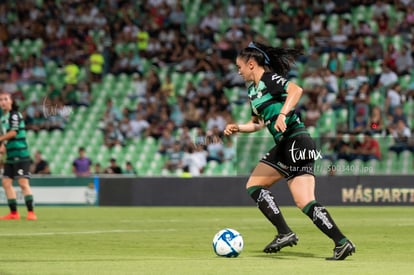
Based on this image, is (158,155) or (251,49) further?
(158,155)

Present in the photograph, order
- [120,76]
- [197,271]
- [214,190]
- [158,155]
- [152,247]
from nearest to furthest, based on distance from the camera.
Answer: [197,271]
[152,247]
[214,190]
[158,155]
[120,76]

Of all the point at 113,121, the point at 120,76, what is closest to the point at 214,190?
the point at 113,121

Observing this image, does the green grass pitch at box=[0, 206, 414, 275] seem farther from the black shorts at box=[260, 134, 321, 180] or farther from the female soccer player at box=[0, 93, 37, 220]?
the black shorts at box=[260, 134, 321, 180]

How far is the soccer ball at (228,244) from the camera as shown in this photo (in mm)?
11172

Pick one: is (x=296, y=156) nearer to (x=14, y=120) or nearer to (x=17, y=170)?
(x=14, y=120)

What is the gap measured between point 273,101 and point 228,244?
171 centimetres

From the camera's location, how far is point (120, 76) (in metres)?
32.1

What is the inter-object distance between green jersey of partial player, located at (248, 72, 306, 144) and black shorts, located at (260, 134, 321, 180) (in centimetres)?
10

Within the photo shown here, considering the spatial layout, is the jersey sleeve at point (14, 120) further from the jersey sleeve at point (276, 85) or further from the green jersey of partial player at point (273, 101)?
Answer: the jersey sleeve at point (276, 85)

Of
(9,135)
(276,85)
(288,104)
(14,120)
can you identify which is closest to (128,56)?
(14,120)

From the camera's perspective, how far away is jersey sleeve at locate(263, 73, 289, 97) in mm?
11297

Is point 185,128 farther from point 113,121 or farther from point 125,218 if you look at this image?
point 125,218

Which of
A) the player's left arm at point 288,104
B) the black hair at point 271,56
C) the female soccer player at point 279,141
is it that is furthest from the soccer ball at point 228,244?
the black hair at point 271,56

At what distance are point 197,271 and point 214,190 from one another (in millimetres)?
16565
